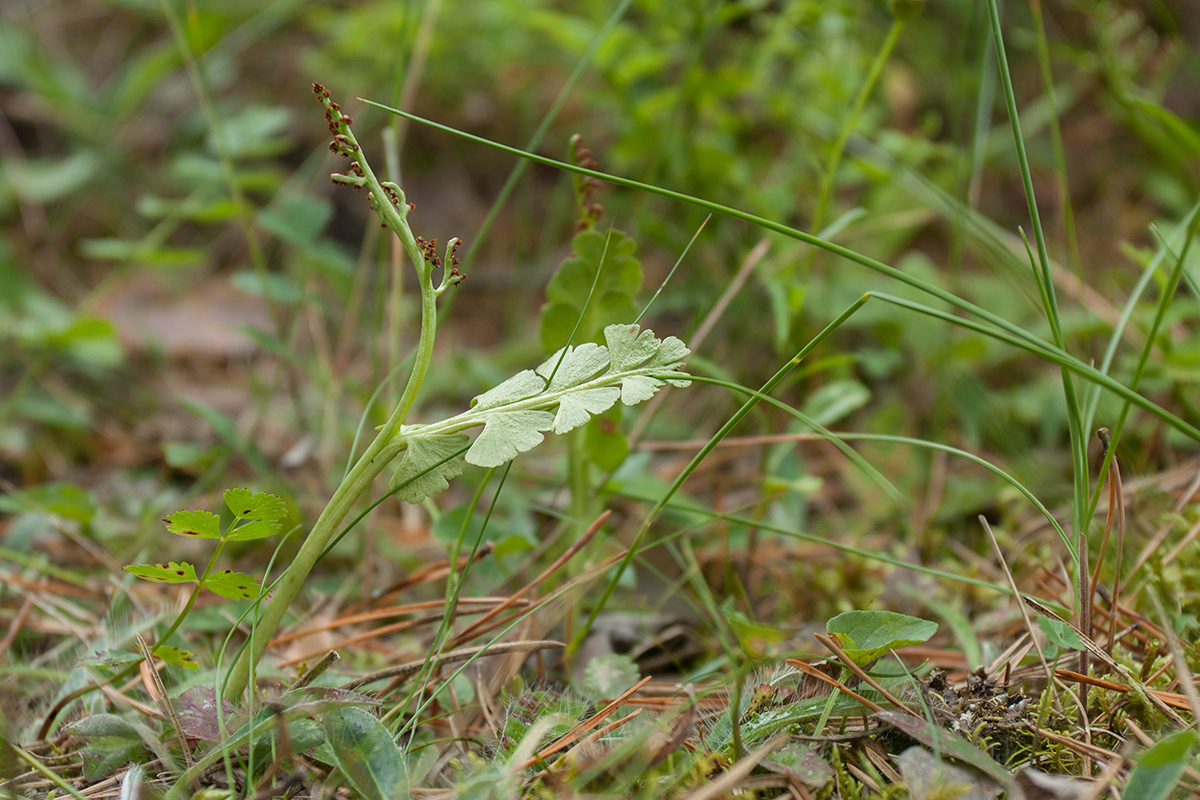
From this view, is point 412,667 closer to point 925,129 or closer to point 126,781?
point 126,781

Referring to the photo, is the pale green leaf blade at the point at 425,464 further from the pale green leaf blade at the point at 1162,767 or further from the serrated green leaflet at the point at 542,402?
the pale green leaf blade at the point at 1162,767

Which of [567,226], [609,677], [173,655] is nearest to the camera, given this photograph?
[173,655]

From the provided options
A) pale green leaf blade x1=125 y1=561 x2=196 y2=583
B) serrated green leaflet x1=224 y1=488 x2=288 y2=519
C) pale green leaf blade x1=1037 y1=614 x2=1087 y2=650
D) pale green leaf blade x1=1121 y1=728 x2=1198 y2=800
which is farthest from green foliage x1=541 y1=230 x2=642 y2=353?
pale green leaf blade x1=1121 y1=728 x2=1198 y2=800

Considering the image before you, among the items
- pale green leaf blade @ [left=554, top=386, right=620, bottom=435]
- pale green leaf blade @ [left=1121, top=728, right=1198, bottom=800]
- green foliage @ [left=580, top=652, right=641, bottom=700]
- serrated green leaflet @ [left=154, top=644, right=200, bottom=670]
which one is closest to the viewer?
pale green leaf blade @ [left=1121, top=728, right=1198, bottom=800]

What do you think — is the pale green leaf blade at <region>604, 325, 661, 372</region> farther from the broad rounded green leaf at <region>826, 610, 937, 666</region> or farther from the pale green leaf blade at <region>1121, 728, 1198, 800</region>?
the pale green leaf blade at <region>1121, 728, 1198, 800</region>

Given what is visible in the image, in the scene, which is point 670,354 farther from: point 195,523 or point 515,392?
point 195,523

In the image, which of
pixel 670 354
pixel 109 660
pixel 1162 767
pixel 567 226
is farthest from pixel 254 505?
pixel 567 226
